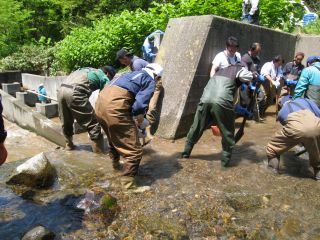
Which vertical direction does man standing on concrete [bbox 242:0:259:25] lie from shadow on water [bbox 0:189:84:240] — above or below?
above

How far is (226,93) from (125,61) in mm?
1723

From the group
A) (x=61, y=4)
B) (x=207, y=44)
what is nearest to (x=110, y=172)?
(x=207, y=44)

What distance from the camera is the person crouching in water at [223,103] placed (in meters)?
5.23

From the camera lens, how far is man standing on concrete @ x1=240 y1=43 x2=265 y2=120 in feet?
20.7

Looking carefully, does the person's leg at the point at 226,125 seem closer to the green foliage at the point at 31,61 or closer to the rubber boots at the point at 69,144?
the rubber boots at the point at 69,144

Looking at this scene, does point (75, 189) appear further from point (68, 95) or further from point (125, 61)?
point (125, 61)

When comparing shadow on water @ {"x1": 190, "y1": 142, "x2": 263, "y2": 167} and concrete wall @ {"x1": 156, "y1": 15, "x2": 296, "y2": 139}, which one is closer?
shadow on water @ {"x1": 190, "y1": 142, "x2": 263, "y2": 167}

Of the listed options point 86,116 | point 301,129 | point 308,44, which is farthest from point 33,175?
point 308,44

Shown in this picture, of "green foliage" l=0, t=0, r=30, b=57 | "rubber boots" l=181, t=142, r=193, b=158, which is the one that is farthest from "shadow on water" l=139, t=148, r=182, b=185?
"green foliage" l=0, t=0, r=30, b=57

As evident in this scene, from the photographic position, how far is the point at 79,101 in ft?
19.6

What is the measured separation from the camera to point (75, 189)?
486 cm

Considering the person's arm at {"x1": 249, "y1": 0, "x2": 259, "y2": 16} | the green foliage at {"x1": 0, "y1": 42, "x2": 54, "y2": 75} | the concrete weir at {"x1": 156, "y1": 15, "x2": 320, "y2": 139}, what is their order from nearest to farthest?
the concrete weir at {"x1": 156, "y1": 15, "x2": 320, "y2": 139} → the person's arm at {"x1": 249, "y1": 0, "x2": 259, "y2": 16} → the green foliage at {"x1": 0, "y1": 42, "x2": 54, "y2": 75}

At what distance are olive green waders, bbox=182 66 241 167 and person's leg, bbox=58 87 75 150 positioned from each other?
7.37ft

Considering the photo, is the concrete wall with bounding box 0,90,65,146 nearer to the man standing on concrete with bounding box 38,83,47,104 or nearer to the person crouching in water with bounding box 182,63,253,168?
the man standing on concrete with bounding box 38,83,47,104
